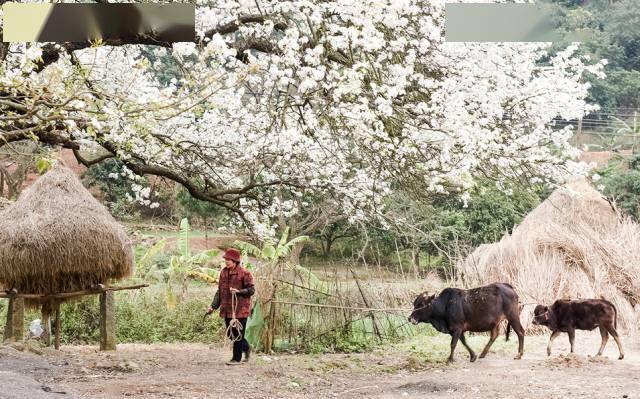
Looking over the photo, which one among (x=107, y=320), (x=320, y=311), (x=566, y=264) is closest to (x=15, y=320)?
(x=107, y=320)

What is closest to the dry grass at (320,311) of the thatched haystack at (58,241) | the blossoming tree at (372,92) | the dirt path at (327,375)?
the dirt path at (327,375)

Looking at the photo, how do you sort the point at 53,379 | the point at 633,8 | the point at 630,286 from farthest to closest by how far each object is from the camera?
the point at 633,8, the point at 630,286, the point at 53,379

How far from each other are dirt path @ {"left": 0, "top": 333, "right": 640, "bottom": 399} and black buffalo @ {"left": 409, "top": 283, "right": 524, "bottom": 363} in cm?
41

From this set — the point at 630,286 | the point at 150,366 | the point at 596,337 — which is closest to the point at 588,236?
the point at 630,286

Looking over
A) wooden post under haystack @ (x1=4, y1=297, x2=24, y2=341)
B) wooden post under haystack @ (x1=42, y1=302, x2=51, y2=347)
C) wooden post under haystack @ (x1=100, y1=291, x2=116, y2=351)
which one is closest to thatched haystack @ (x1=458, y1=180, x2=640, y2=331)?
wooden post under haystack @ (x1=100, y1=291, x2=116, y2=351)

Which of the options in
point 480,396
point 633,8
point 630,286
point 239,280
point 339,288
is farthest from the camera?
point 633,8

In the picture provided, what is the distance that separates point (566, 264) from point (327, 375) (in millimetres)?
6375

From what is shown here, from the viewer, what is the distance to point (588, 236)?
1515cm

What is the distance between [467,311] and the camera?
1030 centimetres

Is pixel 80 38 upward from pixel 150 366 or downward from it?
upward

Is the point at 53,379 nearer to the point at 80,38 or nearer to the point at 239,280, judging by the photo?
the point at 239,280

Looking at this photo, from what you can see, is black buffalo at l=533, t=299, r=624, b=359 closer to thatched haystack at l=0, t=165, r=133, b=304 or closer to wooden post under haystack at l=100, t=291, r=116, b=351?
thatched haystack at l=0, t=165, r=133, b=304

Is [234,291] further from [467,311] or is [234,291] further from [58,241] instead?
[467,311]

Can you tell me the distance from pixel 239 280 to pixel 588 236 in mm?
7358
